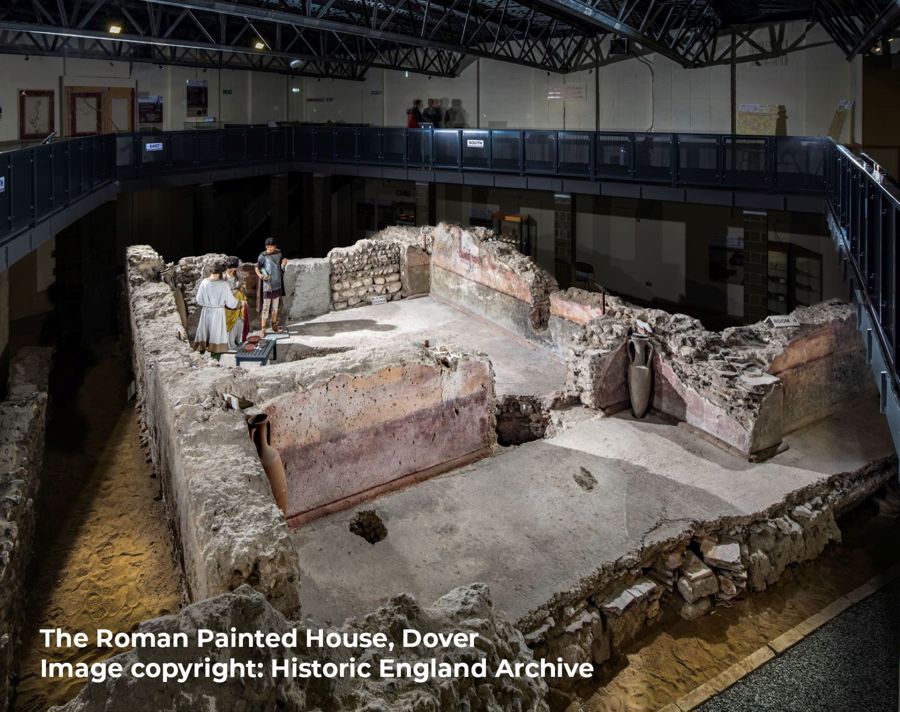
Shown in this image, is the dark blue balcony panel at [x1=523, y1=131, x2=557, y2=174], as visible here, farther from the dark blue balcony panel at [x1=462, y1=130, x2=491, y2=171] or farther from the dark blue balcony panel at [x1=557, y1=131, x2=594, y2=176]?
the dark blue balcony panel at [x1=462, y1=130, x2=491, y2=171]

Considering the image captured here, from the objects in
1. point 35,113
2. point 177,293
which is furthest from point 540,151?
point 35,113

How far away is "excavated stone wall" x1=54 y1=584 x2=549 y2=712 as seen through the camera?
2.66m

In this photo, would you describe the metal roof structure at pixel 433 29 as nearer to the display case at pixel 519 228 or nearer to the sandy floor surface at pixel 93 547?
the display case at pixel 519 228

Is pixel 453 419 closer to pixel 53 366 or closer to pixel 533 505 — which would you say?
pixel 533 505

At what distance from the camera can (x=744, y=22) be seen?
16469 mm

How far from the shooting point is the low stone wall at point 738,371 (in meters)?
8.04

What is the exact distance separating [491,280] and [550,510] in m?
7.08

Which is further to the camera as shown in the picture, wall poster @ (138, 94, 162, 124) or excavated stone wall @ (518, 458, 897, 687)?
wall poster @ (138, 94, 162, 124)

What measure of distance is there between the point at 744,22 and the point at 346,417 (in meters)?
14.5

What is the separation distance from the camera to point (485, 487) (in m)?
7.27

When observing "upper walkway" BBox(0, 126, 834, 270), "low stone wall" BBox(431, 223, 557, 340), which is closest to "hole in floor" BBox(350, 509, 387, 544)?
"upper walkway" BBox(0, 126, 834, 270)

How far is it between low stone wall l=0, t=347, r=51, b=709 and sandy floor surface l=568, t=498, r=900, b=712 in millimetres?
3804

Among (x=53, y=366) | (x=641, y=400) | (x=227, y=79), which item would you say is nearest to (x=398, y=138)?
(x=227, y=79)

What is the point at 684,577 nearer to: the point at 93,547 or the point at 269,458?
the point at 269,458
